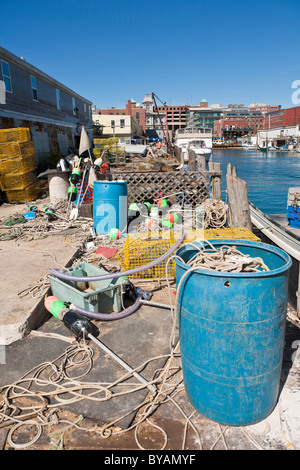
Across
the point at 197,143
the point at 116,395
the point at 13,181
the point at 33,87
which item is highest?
the point at 33,87

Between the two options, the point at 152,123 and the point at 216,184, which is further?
the point at 152,123

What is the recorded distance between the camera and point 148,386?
2965 millimetres

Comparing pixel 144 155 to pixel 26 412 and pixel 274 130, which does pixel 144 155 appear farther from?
pixel 274 130

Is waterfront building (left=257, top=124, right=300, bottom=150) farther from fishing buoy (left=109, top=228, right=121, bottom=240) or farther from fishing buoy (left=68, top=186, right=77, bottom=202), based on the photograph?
fishing buoy (left=109, top=228, right=121, bottom=240)

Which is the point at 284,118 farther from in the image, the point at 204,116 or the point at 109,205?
the point at 109,205

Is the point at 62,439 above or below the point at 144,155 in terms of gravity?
below

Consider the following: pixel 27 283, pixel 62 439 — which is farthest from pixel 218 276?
pixel 27 283

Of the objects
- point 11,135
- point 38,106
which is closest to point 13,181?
point 11,135

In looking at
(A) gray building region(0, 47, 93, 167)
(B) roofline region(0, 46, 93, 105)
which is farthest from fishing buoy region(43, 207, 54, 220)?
(B) roofline region(0, 46, 93, 105)

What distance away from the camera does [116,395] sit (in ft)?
9.48

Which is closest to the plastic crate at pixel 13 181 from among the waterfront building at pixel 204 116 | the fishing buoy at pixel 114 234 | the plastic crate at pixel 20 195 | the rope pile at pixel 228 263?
the plastic crate at pixel 20 195

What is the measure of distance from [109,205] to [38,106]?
15827 millimetres

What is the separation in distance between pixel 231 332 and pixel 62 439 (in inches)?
62.7

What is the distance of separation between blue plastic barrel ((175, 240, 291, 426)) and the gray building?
1538 centimetres
